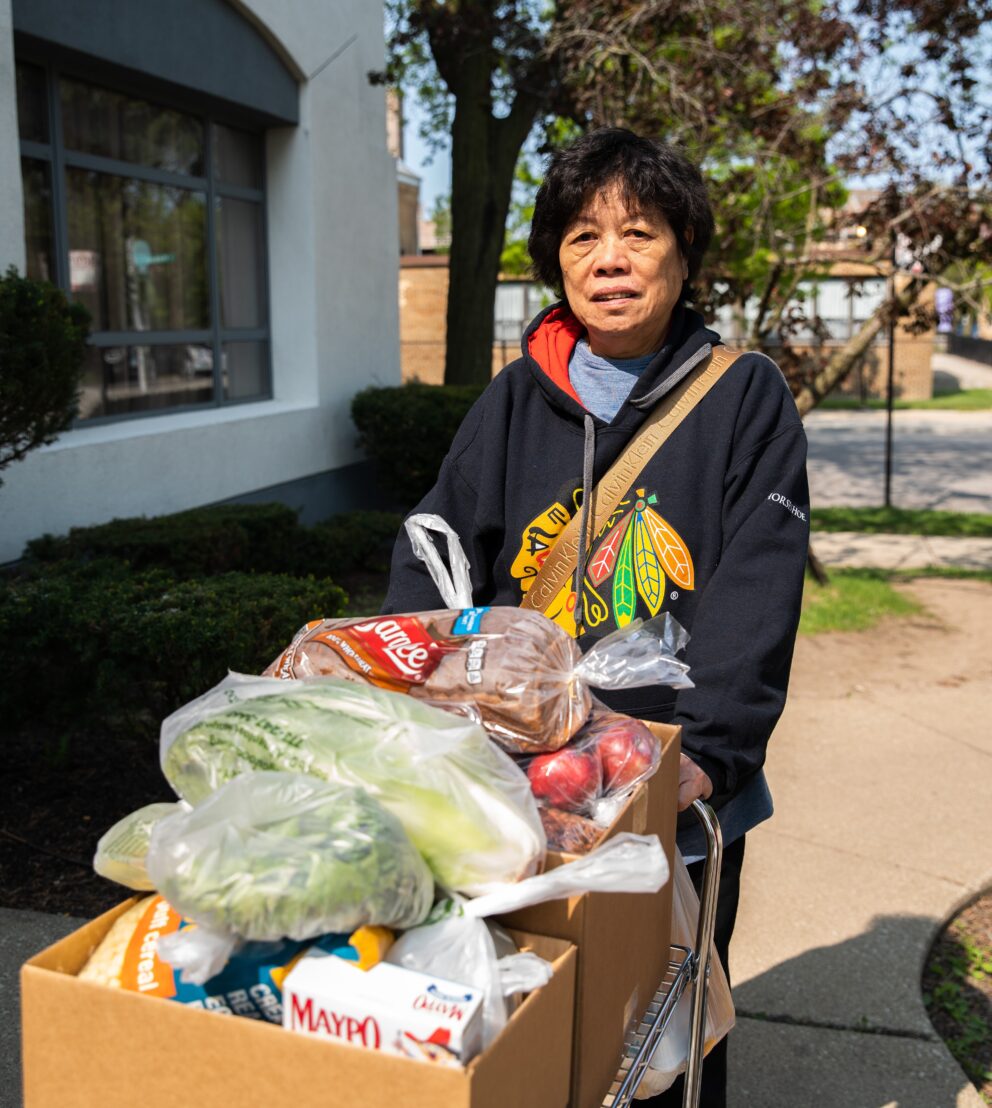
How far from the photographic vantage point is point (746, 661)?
202cm

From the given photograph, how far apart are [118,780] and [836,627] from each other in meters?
4.69

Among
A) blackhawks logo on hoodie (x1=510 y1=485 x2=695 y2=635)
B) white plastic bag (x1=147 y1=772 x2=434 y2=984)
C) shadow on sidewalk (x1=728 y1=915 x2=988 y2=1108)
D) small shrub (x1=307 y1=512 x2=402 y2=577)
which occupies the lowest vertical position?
shadow on sidewalk (x1=728 y1=915 x2=988 y2=1108)

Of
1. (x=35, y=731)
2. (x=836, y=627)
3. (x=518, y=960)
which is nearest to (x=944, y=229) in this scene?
(x=836, y=627)

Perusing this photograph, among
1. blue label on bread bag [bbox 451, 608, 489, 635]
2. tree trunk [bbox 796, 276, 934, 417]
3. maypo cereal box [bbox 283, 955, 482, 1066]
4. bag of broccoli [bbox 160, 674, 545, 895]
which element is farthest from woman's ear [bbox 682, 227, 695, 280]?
tree trunk [bbox 796, 276, 934, 417]

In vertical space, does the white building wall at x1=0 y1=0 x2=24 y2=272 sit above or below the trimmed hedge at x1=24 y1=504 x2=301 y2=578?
above

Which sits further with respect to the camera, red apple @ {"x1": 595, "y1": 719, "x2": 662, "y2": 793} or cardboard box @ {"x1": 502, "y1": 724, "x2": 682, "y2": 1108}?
red apple @ {"x1": 595, "y1": 719, "x2": 662, "y2": 793}

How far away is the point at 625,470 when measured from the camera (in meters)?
2.22

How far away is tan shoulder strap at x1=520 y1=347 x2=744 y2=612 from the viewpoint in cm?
221

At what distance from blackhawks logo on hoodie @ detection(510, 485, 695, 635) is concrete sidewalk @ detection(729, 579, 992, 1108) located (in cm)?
164

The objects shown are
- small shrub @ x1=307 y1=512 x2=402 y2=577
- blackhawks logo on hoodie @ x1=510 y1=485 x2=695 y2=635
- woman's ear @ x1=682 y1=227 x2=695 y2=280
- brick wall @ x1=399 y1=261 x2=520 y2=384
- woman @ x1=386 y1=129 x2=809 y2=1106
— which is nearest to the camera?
woman @ x1=386 y1=129 x2=809 y2=1106

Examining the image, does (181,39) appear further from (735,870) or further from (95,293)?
(735,870)

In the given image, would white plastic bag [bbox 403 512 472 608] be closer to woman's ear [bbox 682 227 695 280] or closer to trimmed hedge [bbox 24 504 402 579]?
woman's ear [bbox 682 227 695 280]

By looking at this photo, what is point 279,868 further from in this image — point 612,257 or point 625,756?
point 612,257

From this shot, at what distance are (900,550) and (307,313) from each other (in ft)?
17.4
